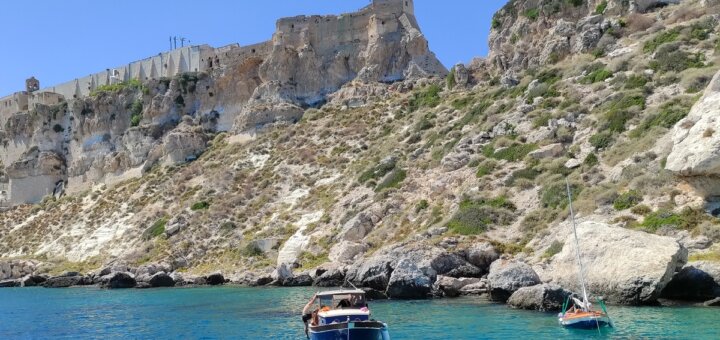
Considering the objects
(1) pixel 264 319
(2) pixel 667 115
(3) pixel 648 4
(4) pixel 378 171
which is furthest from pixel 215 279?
(3) pixel 648 4

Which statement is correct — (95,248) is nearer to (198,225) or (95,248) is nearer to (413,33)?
(198,225)

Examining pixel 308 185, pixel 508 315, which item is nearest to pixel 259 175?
pixel 308 185

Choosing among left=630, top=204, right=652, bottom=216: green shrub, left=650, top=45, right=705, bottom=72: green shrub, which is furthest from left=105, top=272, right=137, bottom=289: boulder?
left=650, top=45, right=705, bottom=72: green shrub

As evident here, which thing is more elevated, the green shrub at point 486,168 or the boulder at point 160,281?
the green shrub at point 486,168

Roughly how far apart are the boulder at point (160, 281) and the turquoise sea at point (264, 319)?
4.85 metres

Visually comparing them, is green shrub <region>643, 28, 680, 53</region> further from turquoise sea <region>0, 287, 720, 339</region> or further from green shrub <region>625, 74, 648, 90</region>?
turquoise sea <region>0, 287, 720, 339</region>

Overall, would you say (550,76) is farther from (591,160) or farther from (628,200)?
(628,200)

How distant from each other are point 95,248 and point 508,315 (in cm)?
4209

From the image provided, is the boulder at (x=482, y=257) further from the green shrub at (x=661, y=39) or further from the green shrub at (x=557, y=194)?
the green shrub at (x=661, y=39)

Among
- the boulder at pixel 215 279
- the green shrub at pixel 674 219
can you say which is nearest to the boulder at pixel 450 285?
the green shrub at pixel 674 219

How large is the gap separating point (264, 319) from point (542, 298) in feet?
29.2

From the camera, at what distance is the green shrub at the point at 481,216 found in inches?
1211

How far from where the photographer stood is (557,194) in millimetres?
30438

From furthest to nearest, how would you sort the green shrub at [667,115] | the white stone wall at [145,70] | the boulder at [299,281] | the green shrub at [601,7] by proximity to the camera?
the white stone wall at [145,70] < the green shrub at [601,7] < the boulder at [299,281] < the green shrub at [667,115]
